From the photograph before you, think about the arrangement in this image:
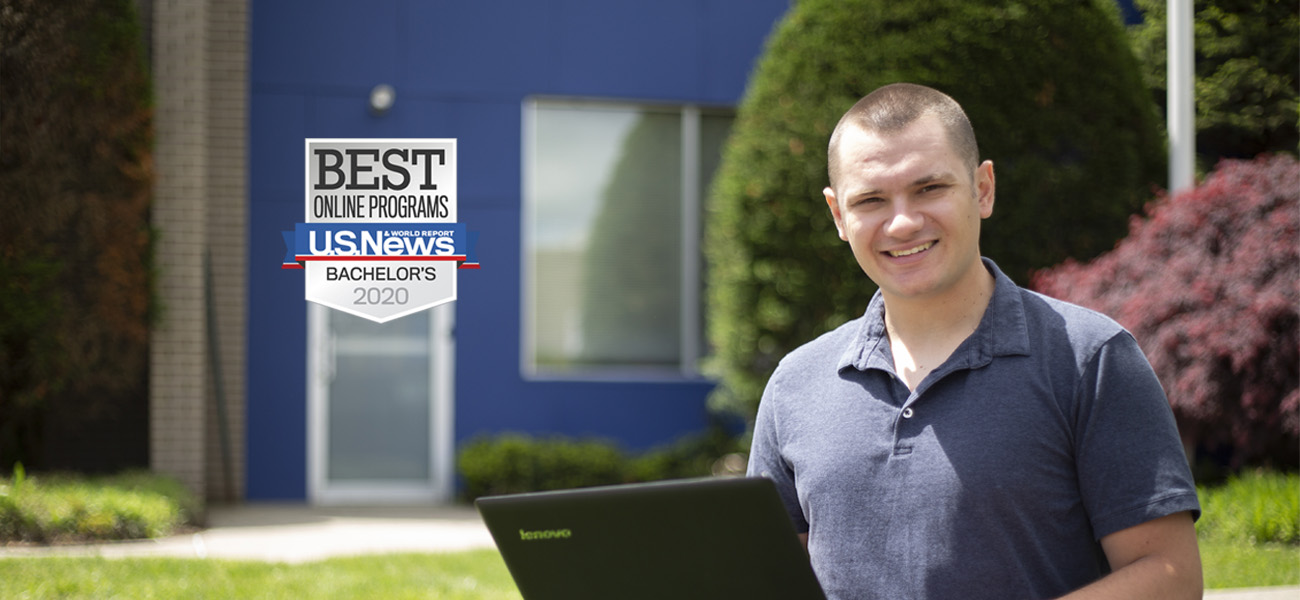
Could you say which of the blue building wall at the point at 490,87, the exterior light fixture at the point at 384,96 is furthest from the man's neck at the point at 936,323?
the blue building wall at the point at 490,87

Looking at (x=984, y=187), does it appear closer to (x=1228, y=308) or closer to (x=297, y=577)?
(x=297, y=577)

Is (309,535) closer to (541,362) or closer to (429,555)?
(429,555)

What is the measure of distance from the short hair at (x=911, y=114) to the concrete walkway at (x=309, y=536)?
3117mm

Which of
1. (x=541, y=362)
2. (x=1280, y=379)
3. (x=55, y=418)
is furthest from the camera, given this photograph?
(x=541, y=362)

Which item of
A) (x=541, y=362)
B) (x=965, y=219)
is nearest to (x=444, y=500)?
(x=541, y=362)

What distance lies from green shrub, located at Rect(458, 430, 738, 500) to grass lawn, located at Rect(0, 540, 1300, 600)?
8.90 ft

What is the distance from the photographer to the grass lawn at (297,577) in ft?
14.1

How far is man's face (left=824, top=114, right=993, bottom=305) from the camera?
184 centimetres

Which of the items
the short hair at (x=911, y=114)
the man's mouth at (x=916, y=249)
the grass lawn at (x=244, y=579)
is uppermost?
the short hair at (x=911, y=114)

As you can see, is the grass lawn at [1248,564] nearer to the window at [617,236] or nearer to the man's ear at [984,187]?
the man's ear at [984,187]

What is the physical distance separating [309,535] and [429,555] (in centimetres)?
94

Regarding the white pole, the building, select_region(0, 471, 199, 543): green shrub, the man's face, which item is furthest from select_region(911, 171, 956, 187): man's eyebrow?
select_region(0, 471, 199, 543): green shrub

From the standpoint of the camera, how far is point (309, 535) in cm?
619

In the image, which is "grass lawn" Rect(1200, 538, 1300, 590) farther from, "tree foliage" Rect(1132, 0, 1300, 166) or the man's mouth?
the man's mouth
